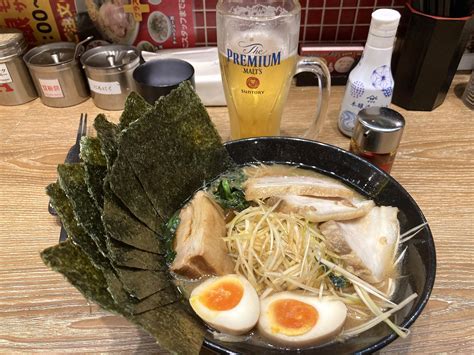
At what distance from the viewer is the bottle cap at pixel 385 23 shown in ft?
4.11

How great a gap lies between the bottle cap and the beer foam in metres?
0.29

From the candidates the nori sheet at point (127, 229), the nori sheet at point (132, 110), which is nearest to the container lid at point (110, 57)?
the nori sheet at point (132, 110)

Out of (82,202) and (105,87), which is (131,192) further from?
(105,87)

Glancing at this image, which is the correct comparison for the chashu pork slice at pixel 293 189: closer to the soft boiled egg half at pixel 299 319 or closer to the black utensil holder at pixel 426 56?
the soft boiled egg half at pixel 299 319

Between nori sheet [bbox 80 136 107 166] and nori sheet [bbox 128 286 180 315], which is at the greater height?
nori sheet [bbox 80 136 107 166]

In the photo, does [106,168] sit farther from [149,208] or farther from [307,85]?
[307,85]

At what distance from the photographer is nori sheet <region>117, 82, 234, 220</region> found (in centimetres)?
98

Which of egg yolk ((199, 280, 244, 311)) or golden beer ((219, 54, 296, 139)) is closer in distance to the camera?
egg yolk ((199, 280, 244, 311))

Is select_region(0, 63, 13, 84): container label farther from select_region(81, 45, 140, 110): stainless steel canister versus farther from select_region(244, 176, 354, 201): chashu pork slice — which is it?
select_region(244, 176, 354, 201): chashu pork slice

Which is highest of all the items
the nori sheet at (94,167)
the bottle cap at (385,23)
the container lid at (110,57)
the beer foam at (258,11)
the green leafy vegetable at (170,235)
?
the beer foam at (258,11)

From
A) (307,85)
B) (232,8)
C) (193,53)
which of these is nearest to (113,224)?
(232,8)

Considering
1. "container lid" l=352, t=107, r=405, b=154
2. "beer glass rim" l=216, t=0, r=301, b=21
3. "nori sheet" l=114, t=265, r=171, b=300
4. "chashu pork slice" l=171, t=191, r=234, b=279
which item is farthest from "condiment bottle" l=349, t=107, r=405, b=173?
"nori sheet" l=114, t=265, r=171, b=300

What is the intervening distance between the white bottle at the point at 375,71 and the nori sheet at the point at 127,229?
864 millimetres

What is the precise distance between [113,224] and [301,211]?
19.8 inches
